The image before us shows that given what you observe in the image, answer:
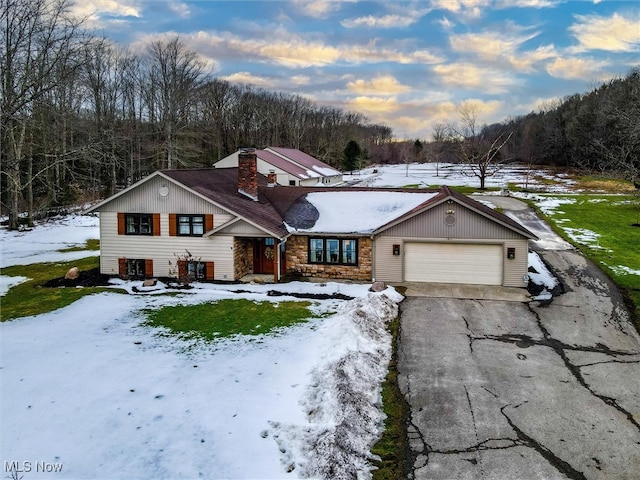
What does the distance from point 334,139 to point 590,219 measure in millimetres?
66194

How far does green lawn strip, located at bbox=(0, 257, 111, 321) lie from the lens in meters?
16.7

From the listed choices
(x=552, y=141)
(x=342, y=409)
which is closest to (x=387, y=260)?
(x=342, y=409)

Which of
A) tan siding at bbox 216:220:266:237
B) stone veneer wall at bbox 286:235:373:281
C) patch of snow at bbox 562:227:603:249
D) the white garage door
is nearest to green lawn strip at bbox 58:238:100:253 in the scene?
tan siding at bbox 216:220:266:237

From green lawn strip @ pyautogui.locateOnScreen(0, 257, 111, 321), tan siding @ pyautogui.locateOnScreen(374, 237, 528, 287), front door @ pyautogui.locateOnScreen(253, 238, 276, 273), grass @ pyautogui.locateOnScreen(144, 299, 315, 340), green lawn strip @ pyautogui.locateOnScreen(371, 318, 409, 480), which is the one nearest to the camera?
green lawn strip @ pyautogui.locateOnScreen(371, 318, 409, 480)

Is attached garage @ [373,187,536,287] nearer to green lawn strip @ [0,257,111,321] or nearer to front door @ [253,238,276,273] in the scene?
front door @ [253,238,276,273]

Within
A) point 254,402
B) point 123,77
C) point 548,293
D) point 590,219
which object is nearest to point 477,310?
point 548,293

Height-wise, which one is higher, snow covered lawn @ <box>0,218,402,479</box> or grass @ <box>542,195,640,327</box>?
grass @ <box>542,195,640,327</box>

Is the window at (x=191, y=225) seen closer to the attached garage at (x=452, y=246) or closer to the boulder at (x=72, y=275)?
the boulder at (x=72, y=275)

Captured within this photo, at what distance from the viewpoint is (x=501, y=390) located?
1094 cm

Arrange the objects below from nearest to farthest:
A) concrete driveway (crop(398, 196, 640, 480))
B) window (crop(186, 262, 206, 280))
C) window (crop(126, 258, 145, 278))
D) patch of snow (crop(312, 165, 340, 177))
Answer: concrete driveway (crop(398, 196, 640, 480)), window (crop(186, 262, 206, 280)), window (crop(126, 258, 145, 278)), patch of snow (crop(312, 165, 340, 177))

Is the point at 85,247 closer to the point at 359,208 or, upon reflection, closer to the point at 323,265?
the point at 323,265

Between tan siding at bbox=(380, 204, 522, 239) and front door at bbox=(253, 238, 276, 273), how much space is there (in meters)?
5.20

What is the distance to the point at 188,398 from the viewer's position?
33.7ft

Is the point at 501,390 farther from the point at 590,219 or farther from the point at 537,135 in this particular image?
the point at 537,135
